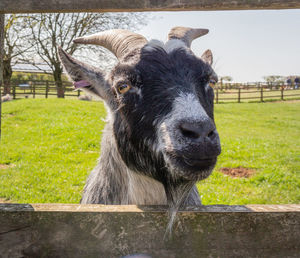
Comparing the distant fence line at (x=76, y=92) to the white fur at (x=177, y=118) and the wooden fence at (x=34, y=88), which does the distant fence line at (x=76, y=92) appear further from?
the white fur at (x=177, y=118)

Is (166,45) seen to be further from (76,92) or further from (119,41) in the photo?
(76,92)

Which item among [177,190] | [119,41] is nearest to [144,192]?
[177,190]

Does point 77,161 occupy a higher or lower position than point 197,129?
lower

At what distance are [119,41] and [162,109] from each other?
116cm

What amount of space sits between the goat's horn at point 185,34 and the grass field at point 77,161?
1.19 m

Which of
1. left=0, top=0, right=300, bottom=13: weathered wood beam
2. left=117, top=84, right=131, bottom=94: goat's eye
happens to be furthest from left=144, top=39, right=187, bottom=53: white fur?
left=0, top=0, right=300, bottom=13: weathered wood beam

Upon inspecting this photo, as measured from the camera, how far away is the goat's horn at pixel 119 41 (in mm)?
2830

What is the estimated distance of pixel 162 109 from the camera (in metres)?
2.19

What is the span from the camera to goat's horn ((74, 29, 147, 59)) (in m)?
2.83

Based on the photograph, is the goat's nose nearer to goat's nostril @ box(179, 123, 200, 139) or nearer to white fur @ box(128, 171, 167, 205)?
goat's nostril @ box(179, 123, 200, 139)

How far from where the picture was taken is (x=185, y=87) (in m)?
2.23

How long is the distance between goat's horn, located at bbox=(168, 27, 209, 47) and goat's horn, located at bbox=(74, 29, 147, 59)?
0.36 m

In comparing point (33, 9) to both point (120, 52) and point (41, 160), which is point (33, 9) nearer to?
point (120, 52)

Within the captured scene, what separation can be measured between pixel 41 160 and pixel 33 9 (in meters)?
7.32
